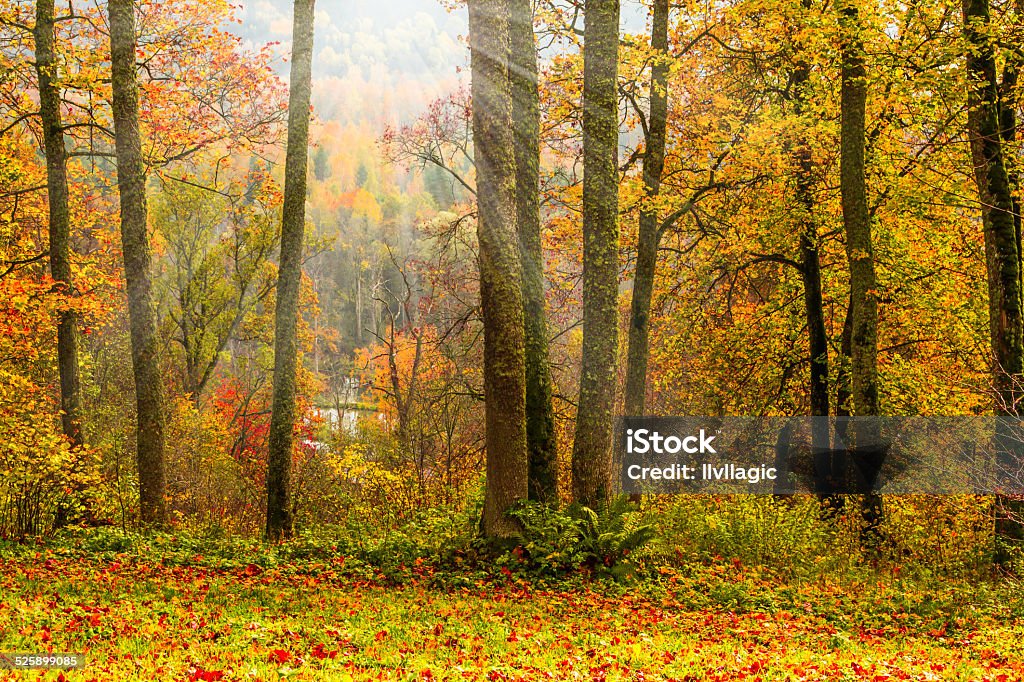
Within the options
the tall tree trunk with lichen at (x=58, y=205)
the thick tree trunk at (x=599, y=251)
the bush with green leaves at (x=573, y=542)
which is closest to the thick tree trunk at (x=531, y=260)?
the thick tree trunk at (x=599, y=251)

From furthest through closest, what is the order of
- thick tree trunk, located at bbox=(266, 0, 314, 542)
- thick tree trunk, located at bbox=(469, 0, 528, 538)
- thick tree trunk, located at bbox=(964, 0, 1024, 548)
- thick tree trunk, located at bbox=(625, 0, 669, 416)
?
1. thick tree trunk, located at bbox=(625, 0, 669, 416)
2. thick tree trunk, located at bbox=(266, 0, 314, 542)
3. thick tree trunk, located at bbox=(964, 0, 1024, 548)
4. thick tree trunk, located at bbox=(469, 0, 528, 538)

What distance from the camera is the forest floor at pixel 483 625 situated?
5148 millimetres

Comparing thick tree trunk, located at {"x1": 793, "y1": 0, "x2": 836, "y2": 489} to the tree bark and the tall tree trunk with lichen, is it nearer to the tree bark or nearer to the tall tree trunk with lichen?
the tree bark

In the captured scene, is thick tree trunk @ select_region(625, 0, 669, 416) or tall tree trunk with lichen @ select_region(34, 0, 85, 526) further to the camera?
thick tree trunk @ select_region(625, 0, 669, 416)

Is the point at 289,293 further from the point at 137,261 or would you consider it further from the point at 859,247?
the point at 859,247

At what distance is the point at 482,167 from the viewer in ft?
28.0

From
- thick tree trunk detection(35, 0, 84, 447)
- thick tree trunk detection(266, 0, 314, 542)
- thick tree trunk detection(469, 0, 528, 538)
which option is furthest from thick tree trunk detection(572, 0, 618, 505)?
thick tree trunk detection(35, 0, 84, 447)

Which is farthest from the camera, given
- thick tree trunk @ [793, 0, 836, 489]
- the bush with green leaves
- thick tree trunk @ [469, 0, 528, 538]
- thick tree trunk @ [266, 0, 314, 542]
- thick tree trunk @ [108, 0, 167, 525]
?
thick tree trunk @ [793, 0, 836, 489]

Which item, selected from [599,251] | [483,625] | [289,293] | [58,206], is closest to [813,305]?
[599,251]

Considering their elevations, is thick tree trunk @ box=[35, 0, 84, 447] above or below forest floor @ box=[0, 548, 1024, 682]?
A: above

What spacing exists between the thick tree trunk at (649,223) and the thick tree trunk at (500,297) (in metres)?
5.14

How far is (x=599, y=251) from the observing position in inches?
376

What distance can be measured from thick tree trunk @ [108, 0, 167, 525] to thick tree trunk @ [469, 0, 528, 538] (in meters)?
4.57

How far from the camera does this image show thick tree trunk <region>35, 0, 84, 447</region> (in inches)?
449
